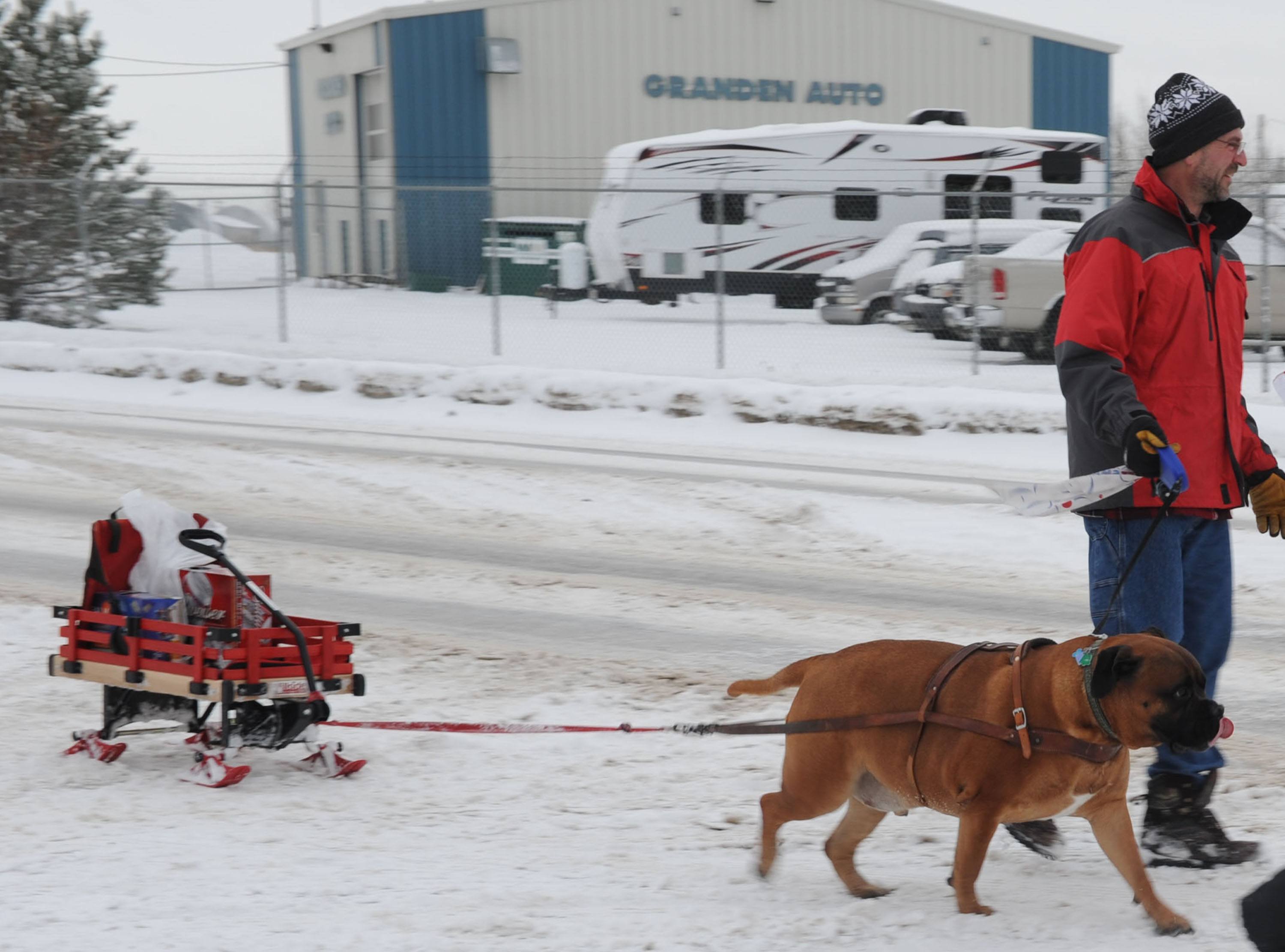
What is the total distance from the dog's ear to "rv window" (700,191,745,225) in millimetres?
20812

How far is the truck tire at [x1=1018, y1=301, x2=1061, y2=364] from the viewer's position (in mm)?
16281

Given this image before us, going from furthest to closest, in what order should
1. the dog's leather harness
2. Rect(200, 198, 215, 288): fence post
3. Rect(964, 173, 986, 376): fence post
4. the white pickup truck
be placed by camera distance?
Rect(200, 198, 215, 288): fence post, the white pickup truck, Rect(964, 173, 986, 376): fence post, the dog's leather harness

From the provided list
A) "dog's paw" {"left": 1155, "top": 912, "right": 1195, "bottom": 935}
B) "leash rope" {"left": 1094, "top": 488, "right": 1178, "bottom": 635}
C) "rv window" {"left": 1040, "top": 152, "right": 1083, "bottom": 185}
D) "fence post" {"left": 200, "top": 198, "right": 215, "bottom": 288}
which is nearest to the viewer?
"dog's paw" {"left": 1155, "top": 912, "right": 1195, "bottom": 935}

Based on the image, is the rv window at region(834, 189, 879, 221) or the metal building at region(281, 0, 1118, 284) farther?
the metal building at region(281, 0, 1118, 284)

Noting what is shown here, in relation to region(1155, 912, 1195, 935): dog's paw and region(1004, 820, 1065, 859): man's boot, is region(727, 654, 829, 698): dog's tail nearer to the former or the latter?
region(1004, 820, 1065, 859): man's boot

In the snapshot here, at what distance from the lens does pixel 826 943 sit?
354 cm

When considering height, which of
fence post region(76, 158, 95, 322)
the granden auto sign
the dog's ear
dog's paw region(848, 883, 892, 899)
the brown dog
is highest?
the granden auto sign

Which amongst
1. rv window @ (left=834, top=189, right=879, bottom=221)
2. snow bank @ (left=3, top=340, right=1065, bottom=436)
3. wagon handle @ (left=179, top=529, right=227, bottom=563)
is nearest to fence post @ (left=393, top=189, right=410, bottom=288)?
rv window @ (left=834, top=189, right=879, bottom=221)

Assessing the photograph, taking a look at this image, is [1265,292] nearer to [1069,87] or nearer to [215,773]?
[215,773]

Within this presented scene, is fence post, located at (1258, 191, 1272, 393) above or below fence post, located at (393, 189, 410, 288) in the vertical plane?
below

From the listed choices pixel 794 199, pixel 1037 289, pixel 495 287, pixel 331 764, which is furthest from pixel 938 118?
pixel 331 764

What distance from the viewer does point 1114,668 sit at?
10.6 feet

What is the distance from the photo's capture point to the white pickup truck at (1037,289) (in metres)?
16.2

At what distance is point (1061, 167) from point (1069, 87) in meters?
12.6
